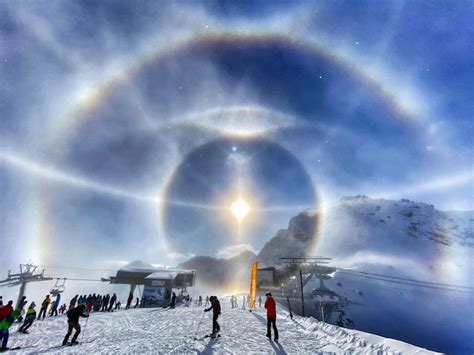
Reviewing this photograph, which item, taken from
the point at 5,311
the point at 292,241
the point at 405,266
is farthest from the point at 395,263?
the point at 5,311

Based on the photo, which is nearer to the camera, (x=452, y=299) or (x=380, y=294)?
(x=380, y=294)

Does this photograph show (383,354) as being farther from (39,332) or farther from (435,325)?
(435,325)

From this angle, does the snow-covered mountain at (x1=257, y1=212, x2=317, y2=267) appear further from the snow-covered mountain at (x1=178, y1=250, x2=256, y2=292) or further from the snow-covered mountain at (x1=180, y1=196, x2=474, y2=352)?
the snow-covered mountain at (x1=178, y1=250, x2=256, y2=292)

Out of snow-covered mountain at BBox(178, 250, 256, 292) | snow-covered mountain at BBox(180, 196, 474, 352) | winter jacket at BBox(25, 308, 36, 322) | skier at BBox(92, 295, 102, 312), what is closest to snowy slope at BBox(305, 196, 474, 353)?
snow-covered mountain at BBox(180, 196, 474, 352)

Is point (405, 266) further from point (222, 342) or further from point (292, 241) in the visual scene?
point (222, 342)

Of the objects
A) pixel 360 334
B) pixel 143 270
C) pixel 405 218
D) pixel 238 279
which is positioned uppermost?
pixel 405 218

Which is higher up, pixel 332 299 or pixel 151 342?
pixel 151 342

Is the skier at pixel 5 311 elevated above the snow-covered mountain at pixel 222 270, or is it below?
above

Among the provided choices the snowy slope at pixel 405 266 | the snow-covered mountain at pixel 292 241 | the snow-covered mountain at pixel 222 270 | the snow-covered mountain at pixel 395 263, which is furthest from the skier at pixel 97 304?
the snow-covered mountain at pixel 222 270

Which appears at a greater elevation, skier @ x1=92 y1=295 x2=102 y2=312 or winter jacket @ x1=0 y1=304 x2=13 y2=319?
winter jacket @ x1=0 y1=304 x2=13 y2=319

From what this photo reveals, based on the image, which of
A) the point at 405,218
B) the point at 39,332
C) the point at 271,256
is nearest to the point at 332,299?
the point at 39,332

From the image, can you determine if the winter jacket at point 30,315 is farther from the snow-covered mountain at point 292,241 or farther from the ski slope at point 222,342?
the snow-covered mountain at point 292,241
